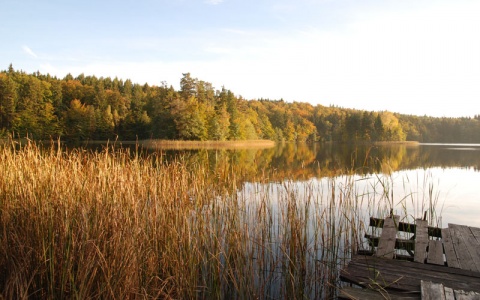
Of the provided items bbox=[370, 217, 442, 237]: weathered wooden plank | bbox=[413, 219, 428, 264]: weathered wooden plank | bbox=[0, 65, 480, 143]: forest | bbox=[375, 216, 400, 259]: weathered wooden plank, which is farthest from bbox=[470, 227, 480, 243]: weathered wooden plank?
bbox=[0, 65, 480, 143]: forest

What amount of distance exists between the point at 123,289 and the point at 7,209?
1.70 metres

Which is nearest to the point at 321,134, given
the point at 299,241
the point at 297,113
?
the point at 297,113

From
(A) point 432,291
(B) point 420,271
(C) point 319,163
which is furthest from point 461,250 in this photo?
(C) point 319,163

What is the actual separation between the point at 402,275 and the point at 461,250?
1.38 m

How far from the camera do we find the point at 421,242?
3957 millimetres

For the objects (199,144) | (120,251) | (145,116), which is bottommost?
(120,251)

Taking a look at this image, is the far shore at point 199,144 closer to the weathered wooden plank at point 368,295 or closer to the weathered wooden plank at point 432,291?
the weathered wooden plank at point 368,295

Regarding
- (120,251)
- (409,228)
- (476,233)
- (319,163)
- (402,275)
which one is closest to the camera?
(120,251)

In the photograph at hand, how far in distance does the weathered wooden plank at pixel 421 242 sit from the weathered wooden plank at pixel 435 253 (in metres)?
0.05

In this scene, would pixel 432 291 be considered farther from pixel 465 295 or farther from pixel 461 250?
pixel 461 250

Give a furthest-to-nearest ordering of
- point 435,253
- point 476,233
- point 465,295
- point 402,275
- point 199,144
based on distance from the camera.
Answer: point 199,144
point 476,233
point 435,253
point 402,275
point 465,295

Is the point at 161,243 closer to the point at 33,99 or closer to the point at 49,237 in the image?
the point at 49,237

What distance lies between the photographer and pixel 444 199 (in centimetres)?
994

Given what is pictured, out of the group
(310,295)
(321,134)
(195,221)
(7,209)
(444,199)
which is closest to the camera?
(7,209)
